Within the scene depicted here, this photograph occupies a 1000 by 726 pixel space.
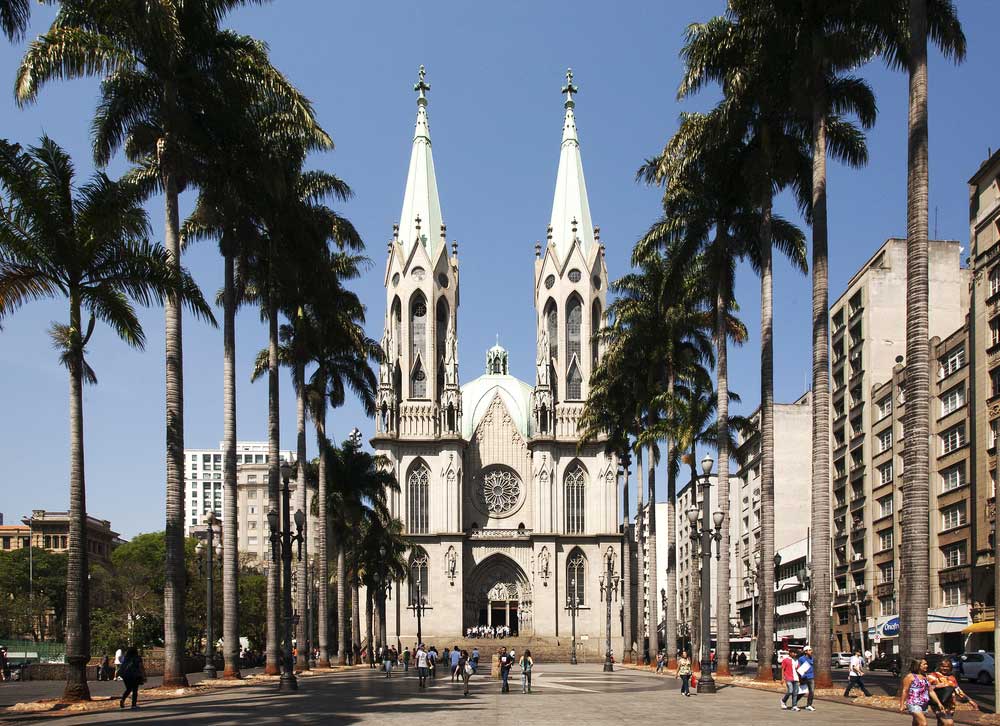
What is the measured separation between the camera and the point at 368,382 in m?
53.2

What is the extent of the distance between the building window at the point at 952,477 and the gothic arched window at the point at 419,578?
40766 millimetres

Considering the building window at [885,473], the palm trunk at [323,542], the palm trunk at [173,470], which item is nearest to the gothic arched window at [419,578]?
the building window at [885,473]

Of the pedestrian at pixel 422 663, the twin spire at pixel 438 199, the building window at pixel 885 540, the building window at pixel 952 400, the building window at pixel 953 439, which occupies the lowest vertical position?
the pedestrian at pixel 422 663

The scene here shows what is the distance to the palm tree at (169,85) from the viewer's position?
1091 inches

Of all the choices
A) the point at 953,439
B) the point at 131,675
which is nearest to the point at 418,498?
the point at 953,439

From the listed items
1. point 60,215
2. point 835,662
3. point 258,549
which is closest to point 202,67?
point 60,215

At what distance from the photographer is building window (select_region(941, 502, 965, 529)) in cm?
5897

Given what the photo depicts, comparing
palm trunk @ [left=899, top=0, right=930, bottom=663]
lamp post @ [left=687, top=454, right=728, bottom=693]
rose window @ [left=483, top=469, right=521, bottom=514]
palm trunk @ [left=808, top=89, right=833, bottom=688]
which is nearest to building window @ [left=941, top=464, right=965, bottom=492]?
lamp post @ [left=687, top=454, right=728, bottom=693]

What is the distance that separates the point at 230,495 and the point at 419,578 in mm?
53925

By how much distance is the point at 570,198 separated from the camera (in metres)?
96.9

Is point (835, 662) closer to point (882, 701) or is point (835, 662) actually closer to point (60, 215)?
point (882, 701)

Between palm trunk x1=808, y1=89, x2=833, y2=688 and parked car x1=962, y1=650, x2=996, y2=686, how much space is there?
42.0ft

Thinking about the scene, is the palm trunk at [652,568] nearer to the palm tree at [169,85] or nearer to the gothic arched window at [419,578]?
the palm tree at [169,85]

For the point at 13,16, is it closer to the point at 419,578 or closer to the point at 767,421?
the point at 767,421
